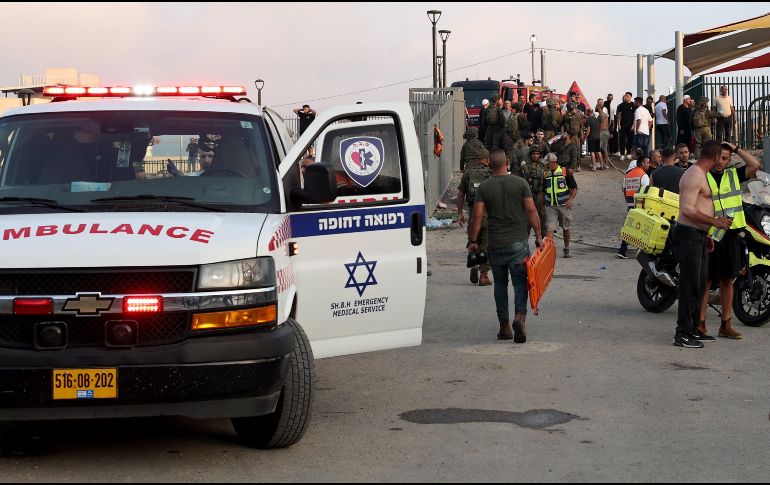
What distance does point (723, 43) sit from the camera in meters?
26.6

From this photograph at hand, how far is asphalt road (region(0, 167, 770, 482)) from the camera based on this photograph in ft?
20.8

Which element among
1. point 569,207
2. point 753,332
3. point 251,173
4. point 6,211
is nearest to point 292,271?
point 251,173

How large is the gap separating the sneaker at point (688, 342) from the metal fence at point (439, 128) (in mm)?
14243

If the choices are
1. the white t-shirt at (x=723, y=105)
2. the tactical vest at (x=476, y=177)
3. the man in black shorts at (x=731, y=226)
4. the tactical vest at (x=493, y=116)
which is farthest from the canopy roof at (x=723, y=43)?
the man in black shorts at (x=731, y=226)

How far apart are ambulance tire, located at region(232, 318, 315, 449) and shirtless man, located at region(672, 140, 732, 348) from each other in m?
4.86

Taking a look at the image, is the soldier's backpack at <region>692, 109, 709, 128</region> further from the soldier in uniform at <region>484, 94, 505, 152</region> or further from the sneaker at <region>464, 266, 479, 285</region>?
the sneaker at <region>464, 266, 479, 285</region>

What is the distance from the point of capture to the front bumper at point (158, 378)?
6.01m

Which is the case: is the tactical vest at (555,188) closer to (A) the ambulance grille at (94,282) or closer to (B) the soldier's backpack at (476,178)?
(B) the soldier's backpack at (476,178)

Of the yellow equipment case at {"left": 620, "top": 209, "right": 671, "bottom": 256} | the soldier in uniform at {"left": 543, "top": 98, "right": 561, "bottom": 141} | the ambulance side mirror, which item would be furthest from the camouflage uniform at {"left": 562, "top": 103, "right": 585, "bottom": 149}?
the ambulance side mirror

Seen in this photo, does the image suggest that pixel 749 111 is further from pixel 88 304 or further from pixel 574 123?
pixel 88 304

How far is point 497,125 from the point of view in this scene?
103 feet

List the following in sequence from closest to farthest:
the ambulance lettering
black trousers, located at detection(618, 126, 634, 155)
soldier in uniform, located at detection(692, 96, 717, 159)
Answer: the ambulance lettering
soldier in uniform, located at detection(692, 96, 717, 159)
black trousers, located at detection(618, 126, 634, 155)

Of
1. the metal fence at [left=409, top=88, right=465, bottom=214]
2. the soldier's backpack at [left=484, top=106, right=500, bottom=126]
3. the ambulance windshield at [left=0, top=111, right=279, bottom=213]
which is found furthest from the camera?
the soldier's backpack at [left=484, top=106, right=500, bottom=126]

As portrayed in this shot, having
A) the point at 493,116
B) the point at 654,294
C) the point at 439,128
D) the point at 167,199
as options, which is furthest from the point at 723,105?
the point at 167,199
